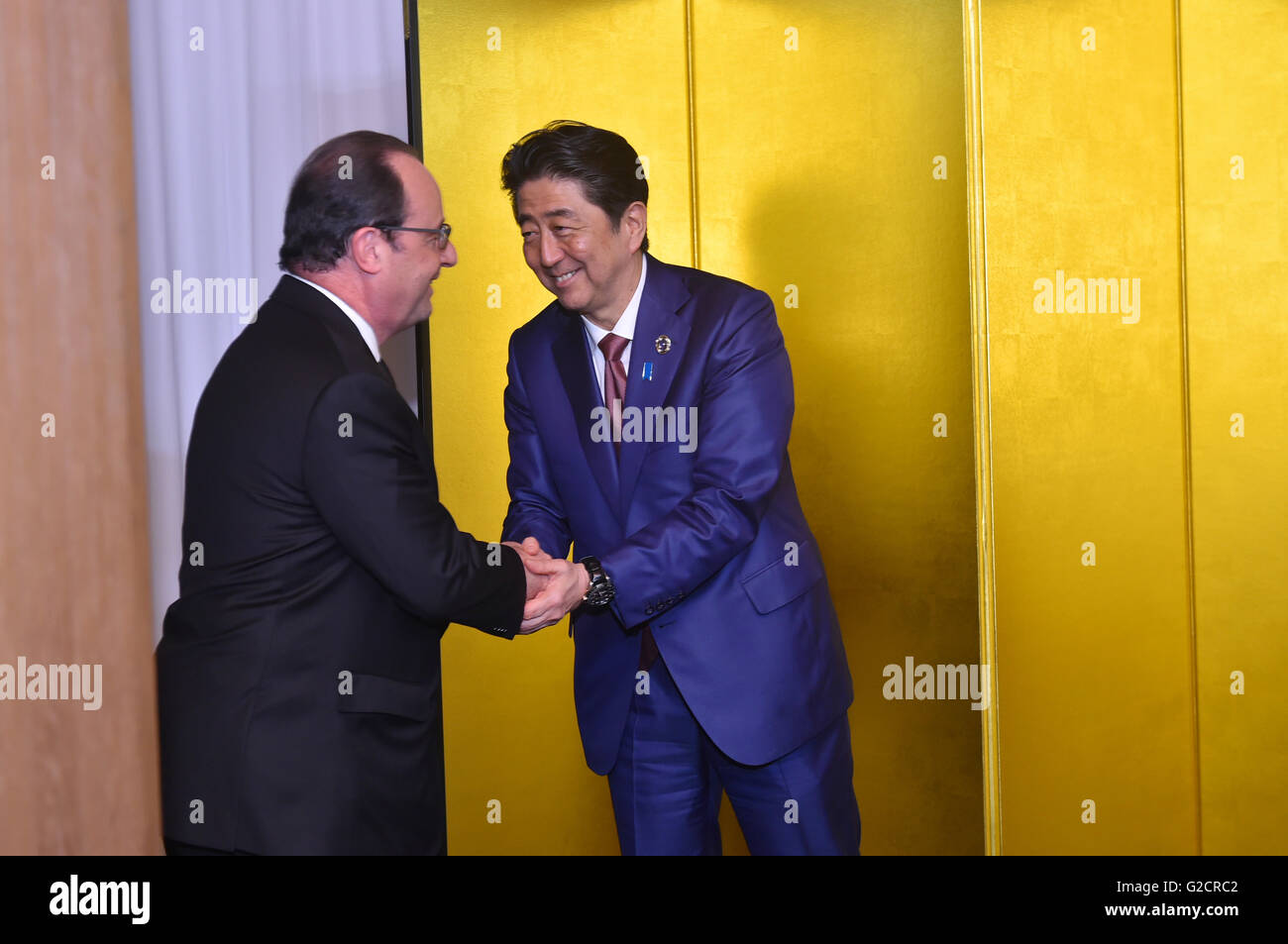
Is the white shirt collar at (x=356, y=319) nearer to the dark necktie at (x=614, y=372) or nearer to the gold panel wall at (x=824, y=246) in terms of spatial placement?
the dark necktie at (x=614, y=372)

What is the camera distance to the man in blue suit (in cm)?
229

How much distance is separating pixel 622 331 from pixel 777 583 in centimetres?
65

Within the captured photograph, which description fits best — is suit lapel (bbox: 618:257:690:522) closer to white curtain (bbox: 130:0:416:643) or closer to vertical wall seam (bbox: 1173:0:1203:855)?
white curtain (bbox: 130:0:416:643)

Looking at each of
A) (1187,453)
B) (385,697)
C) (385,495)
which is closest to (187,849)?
(385,697)

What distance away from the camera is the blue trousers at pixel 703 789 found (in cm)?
228

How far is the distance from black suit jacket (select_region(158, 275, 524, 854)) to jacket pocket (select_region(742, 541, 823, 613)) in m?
0.70

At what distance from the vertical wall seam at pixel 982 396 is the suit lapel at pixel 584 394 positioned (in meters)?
1.15

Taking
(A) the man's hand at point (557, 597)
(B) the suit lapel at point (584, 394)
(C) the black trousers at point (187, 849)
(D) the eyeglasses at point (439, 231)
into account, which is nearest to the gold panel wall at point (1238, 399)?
(B) the suit lapel at point (584, 394)

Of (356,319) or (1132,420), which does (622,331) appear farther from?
(1132,420)
